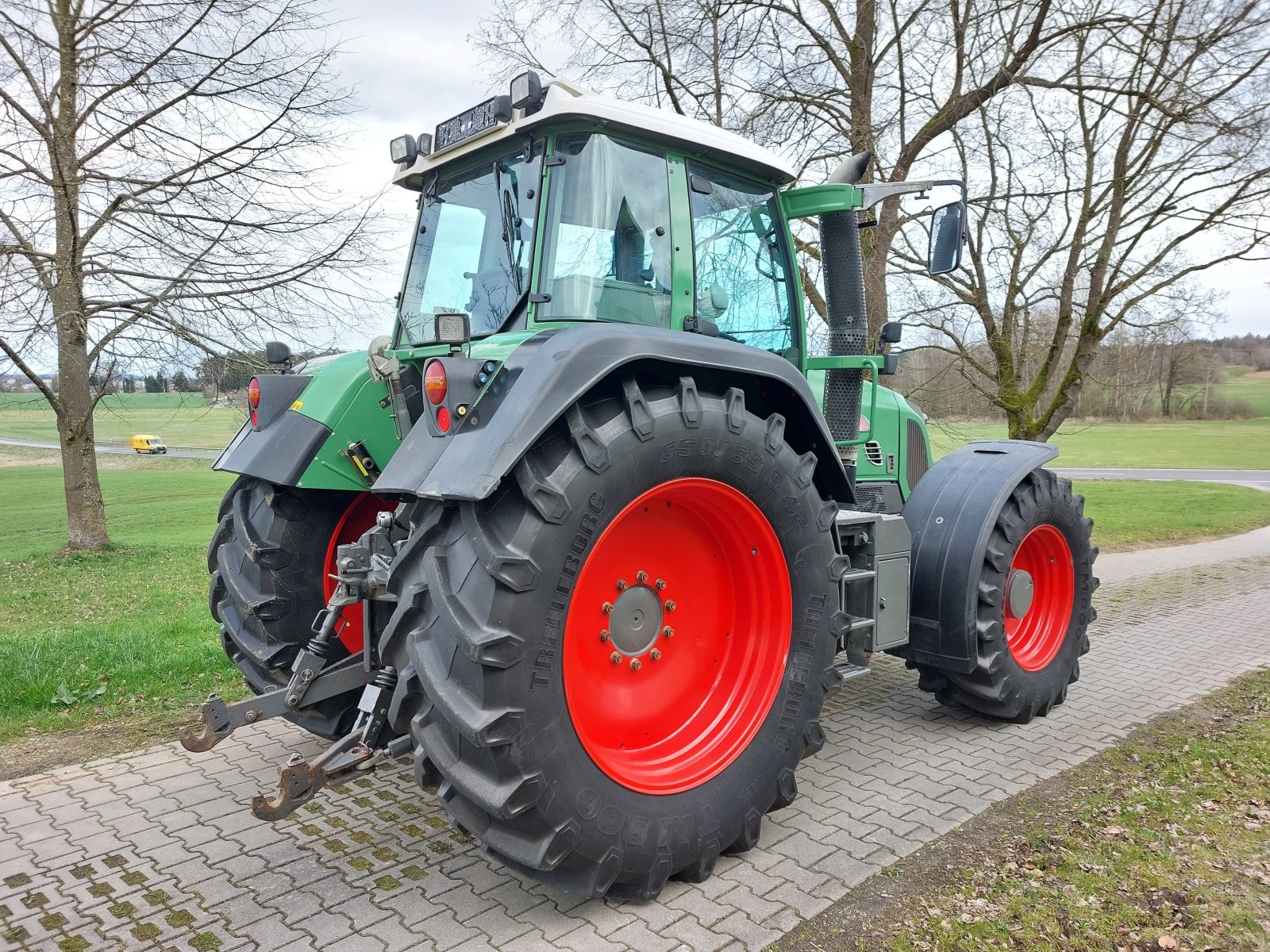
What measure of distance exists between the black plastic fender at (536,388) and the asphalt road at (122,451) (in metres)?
36.8

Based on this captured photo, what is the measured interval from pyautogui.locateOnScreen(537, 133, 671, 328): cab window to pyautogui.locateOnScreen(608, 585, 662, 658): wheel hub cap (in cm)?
103

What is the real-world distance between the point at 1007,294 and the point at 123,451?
42359 mm

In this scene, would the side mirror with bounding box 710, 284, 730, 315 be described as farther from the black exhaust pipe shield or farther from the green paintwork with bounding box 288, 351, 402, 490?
the green paintwork with bounding box 288, 351, 402, 490

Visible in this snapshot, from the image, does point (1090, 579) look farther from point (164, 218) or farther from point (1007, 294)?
point (164, 218)

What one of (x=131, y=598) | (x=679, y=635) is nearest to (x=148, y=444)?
(x=131, y=598)

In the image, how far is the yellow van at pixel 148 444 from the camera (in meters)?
39.5

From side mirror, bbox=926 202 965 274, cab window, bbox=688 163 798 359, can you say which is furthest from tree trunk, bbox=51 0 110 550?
side mirror, bbox=926 202 965 274

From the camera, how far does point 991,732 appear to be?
14.7ft

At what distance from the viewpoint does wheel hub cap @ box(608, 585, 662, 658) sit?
2975 millimetres

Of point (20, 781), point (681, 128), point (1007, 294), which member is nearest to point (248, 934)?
point (20, 781)

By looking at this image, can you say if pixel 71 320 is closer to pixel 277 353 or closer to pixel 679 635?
pixel 277 353

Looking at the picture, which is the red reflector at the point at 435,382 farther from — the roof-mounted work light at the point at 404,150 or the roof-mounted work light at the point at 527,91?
the roof-mounted work light at the point at 404,150

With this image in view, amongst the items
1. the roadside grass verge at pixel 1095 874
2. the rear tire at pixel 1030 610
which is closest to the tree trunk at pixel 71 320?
the rear tire at pixel 1030 610

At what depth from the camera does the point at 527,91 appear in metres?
3.10
